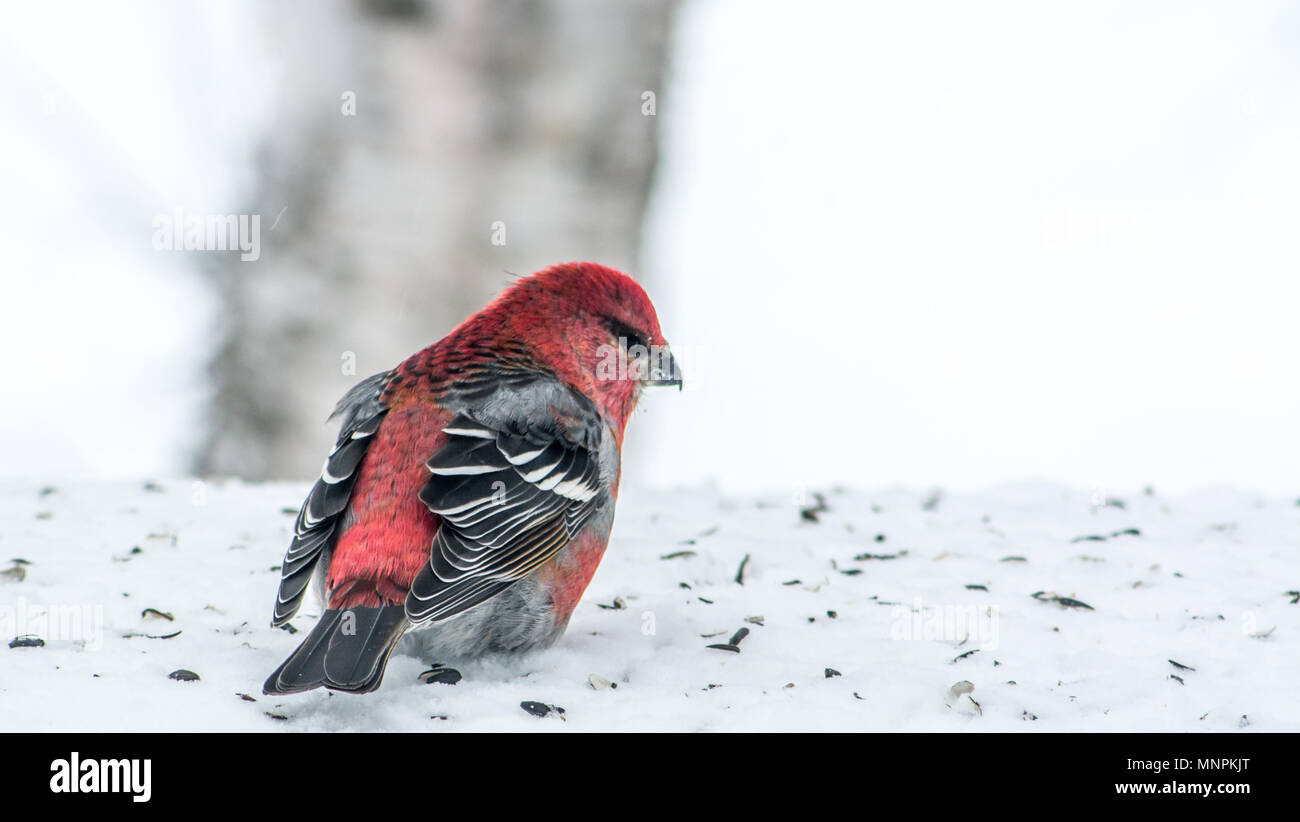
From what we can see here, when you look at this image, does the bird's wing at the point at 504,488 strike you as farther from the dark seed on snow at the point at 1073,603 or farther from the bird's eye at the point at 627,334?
the dark seed on snow at the point at 1073,603

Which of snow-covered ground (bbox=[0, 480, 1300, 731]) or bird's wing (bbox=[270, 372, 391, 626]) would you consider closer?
snow-covered ground (bbox=[0, 480, 1300, 731])

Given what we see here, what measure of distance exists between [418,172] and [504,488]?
2.99 metres

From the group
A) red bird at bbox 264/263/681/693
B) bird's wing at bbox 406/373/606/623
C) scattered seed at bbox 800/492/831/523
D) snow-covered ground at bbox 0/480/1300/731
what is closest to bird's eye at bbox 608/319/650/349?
red bird at bbox 264/263/681/693

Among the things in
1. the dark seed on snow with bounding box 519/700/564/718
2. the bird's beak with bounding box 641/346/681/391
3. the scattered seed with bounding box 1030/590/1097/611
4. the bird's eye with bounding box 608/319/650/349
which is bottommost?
the dark seed on snow with bounding box 519/700/564/718

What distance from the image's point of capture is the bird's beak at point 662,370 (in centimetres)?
332

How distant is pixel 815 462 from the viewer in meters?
10.4

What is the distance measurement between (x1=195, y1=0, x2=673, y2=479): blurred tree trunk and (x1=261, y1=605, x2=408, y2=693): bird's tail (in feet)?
10.4

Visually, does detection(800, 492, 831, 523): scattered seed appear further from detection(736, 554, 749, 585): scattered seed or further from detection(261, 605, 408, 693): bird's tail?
detection(261, 605, 408, 693): bird's tail

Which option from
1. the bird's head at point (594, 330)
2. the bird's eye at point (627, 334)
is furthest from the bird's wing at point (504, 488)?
the bird's eye at point (627, 334)

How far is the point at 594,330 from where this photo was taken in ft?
10.5

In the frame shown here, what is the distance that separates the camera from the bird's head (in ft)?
10.3

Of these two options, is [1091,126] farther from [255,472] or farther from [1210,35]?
[255,472]

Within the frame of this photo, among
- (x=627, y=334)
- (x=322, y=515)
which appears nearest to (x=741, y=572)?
(x=627, y=334)

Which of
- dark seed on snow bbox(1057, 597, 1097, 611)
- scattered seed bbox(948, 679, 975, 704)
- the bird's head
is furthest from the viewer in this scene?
the bird's head
